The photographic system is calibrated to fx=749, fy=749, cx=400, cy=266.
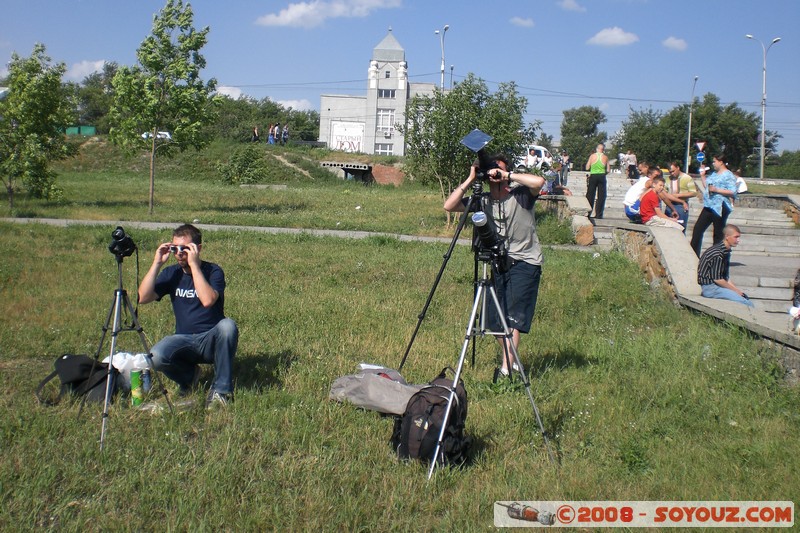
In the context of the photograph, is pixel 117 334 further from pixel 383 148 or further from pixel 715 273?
pixel 383 148

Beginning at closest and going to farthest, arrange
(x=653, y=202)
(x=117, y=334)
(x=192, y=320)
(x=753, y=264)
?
(x=117, y=334) < (x=192, y=320) < (x=753, y=264) < (x=653, y=202)

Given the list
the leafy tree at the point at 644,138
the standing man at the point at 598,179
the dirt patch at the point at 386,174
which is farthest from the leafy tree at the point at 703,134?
the standing man at the point at 598,179

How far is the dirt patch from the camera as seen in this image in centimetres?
4428

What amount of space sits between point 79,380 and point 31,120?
58.8ft

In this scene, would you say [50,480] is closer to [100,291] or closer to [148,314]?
[148,314]

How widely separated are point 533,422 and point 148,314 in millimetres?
4986

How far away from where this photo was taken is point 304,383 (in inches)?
242

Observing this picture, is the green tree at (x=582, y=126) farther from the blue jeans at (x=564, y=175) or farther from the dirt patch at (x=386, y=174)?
the blue jeans at (x=564, y=175)

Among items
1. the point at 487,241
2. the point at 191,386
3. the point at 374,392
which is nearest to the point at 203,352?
the point at 191,386

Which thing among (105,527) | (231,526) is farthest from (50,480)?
(231,526)

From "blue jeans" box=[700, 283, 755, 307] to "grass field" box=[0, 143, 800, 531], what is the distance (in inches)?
27.0

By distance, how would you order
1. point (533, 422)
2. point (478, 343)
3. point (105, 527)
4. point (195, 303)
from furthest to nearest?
point (478, 343) < point (195, 303) < point (533, 422) < point (105, 527)

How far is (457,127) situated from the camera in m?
19.0

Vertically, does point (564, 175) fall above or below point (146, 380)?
above
